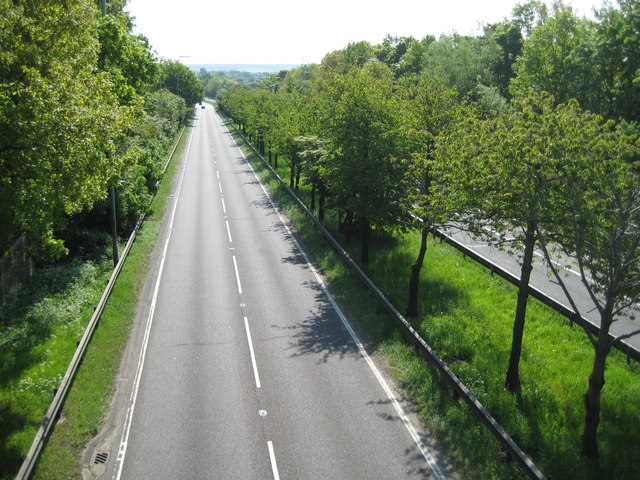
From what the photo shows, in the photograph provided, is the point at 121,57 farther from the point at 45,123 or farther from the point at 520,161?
the point at 520,161

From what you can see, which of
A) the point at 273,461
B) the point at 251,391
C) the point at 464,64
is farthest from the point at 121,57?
the point at 464,64

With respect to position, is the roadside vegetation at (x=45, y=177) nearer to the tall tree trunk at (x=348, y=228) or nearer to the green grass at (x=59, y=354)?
the green grass at (x=59, y=354)

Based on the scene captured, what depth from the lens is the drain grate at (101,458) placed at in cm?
1150

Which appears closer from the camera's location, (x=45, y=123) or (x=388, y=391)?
(x=45, y=123)

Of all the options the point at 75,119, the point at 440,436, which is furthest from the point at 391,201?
the point at 75,119

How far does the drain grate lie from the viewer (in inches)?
453

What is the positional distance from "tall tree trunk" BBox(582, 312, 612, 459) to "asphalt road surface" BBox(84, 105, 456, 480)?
3313mm

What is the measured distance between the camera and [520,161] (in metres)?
12.1

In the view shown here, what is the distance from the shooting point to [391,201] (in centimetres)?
2183

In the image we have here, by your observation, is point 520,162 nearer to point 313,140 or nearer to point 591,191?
point 591,191

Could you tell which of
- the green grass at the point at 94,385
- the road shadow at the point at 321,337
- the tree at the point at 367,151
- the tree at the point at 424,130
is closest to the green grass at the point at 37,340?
the green grass at the point at 94,385

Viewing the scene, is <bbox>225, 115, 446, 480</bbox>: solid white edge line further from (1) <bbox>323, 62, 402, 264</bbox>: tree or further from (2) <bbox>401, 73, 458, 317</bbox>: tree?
(1) <bbox>323, 62, 402, 264</bbox>: tree

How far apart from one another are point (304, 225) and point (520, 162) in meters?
20.5

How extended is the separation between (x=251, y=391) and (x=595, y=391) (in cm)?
880
